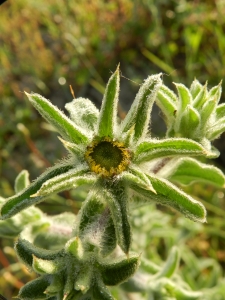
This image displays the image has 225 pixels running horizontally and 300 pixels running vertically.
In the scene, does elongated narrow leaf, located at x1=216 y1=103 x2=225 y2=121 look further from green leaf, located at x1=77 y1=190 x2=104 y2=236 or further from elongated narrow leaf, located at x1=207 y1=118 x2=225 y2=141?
green leaf, located at x1=77 y1=190 x2=104 y2=236

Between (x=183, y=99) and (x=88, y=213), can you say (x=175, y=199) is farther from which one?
(x=183, y=99)

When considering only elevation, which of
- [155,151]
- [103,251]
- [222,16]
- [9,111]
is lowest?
[103,251]

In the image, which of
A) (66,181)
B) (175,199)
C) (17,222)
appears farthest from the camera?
(17,222)

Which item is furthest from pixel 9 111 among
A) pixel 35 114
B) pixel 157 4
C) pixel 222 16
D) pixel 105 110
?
pixel 105 110

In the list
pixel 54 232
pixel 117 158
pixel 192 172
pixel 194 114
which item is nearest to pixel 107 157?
pixel 117 158

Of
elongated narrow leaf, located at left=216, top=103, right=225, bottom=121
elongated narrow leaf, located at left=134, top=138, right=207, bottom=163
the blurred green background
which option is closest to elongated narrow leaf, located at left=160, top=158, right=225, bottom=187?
elongated narrow leaf, located at left=216, top=103, right=225, bottom=121

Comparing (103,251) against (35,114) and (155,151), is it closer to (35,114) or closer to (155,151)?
(155,151)

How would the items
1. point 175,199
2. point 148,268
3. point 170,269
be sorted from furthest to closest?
point 148,268 < point 170,269 < point 175,199
